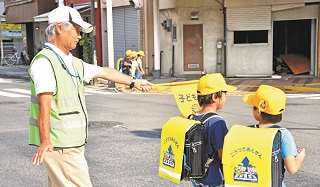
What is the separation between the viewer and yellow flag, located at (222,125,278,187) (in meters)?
3.20

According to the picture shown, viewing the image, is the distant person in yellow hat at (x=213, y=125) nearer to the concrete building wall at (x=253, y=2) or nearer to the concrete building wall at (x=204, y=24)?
the concrete building wall at (x=253, y=2)

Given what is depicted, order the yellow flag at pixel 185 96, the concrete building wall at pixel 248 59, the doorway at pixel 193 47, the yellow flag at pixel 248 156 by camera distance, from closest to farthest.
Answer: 1. the yellow flag at pixel 248 156
2. the yellow flag at pixel 185 96
3. the concrete building wall at pixel 248 59
4. the doorway at pixel 193 47

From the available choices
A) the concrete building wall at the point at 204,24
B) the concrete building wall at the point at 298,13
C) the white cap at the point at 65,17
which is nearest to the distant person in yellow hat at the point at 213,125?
the white cap at the point at 65,17

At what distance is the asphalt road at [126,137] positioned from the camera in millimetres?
6551

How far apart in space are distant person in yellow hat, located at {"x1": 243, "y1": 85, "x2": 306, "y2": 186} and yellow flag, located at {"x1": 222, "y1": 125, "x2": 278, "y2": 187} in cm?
16

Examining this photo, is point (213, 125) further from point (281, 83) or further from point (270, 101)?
point (281, 83)

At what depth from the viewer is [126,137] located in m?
9.38

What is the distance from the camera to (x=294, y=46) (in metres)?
23.1

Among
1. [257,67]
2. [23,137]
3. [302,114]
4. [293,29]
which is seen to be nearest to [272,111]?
[23,137]

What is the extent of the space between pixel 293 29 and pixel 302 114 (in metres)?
11.9

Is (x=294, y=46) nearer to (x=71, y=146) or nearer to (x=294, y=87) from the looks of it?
(x=294, y=87)

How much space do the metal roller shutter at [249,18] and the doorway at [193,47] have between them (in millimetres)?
1548

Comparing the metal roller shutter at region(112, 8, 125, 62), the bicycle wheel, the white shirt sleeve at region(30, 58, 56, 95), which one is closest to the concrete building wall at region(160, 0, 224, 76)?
the metal roller shutter at region(112, 8, 125, 62)

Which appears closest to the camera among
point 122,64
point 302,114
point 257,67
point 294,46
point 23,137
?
point 23,137
